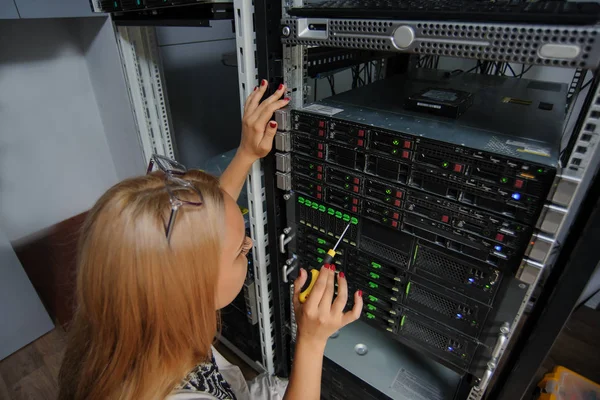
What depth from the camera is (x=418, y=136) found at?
60 centimetres

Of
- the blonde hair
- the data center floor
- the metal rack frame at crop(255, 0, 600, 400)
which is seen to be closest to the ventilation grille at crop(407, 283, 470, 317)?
the metal rack frame at crop(255, 0, 600, 400)

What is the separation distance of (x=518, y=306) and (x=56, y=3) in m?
1.30

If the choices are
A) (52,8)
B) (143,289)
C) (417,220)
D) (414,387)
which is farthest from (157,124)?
(414,387)

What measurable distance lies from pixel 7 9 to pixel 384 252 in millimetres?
1105

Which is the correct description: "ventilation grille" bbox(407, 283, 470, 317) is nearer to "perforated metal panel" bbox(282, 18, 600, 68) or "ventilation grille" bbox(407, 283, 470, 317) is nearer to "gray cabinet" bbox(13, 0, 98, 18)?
"perforated metal panel" bbox(282, 18, 600, 68)

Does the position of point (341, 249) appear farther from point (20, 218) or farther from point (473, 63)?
point (20, 218)

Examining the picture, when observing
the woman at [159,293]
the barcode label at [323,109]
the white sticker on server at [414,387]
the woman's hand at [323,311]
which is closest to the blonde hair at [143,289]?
the woman at [159,293]

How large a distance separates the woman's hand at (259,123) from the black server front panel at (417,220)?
0.05 metres

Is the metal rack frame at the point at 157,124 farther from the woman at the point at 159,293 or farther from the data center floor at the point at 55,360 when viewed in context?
the data center floor at the point at 55,360

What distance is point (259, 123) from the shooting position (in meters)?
0.75

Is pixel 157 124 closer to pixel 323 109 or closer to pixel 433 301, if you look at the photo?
pixel 323 109

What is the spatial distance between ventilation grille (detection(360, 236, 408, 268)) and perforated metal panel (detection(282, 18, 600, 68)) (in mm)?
395

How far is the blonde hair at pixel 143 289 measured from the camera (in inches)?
20.7

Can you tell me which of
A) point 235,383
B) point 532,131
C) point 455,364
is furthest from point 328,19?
point 235,383
